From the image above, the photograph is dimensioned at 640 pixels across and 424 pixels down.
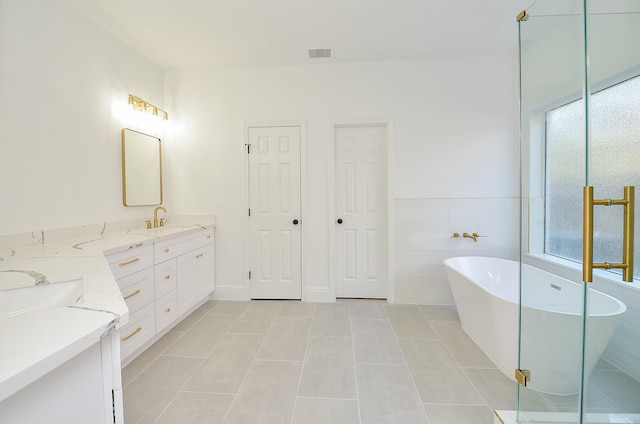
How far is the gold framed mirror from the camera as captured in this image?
2598 millimetres

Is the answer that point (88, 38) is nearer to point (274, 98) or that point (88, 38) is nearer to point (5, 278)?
point (274, 98)

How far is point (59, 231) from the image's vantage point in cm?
200

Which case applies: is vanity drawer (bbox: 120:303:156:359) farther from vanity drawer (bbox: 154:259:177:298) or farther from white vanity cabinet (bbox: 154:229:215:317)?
white vanity cabinet (bbox: 154:229:215:317)

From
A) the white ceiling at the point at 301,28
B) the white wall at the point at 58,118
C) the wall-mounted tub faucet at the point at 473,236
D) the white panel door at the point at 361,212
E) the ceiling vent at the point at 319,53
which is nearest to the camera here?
the white wall at the point at 58,118

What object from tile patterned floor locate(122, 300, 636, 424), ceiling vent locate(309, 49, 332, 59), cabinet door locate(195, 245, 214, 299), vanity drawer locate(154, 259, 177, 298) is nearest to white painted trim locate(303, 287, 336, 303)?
tile patterned floor locate(122, 300, 636, 424)

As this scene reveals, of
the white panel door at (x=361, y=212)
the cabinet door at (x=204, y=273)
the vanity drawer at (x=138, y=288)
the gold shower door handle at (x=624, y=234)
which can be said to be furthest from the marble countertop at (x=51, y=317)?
the white panel door at (x=361, y=212)

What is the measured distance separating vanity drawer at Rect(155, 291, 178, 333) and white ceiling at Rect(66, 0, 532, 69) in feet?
7.79

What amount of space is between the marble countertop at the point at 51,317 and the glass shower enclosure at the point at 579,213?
1.61 meters

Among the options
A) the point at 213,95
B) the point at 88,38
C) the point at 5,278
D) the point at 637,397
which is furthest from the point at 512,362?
the point at 88,38

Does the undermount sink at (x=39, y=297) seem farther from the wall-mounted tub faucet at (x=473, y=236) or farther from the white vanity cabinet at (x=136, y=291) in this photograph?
the wall-mounted tub faucet at (x=473, y=236)

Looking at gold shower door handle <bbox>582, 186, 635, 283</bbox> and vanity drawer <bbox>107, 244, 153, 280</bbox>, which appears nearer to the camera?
gold shower door handle <bbox>582, 186, 635, 283</bbox>

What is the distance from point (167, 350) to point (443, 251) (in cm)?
283

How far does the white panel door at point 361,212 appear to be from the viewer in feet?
10.4

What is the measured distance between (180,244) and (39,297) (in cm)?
149
